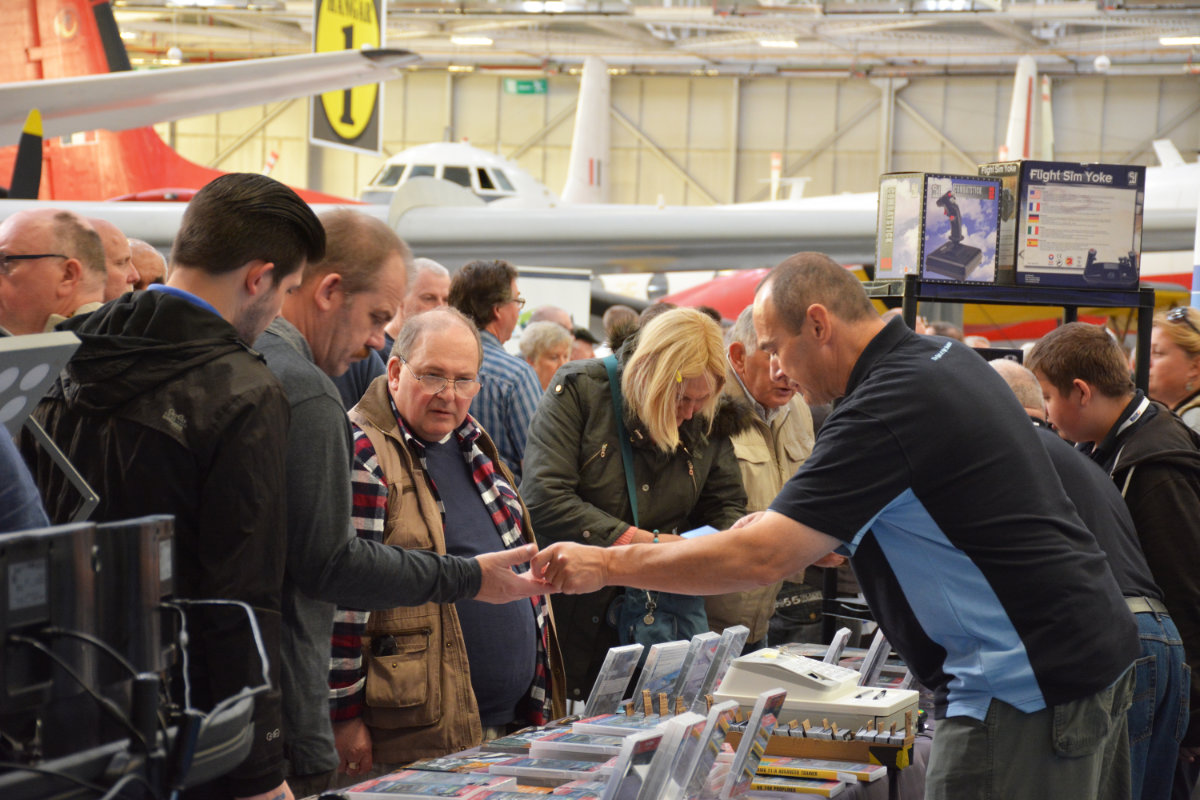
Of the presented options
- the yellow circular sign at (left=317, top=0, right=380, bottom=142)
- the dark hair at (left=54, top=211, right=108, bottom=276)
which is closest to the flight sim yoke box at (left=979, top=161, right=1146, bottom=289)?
the dark hair at (left=54, top=211, right=108, bottom=276)

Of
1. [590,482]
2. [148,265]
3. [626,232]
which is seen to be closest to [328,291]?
[590,482]

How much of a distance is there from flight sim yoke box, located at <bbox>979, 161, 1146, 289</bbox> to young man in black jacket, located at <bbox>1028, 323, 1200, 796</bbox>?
38 cm

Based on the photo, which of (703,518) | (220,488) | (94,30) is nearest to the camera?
(220,488)

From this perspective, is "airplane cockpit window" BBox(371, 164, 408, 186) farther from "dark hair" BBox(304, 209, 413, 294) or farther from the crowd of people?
"dark hair" BBox(304, 209, 413, 294)

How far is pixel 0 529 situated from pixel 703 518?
7.85 feet

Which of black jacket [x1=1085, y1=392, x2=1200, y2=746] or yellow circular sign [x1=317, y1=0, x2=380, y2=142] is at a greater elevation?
yellow circular sign [x1=317, y1=0, x2=380, y2=142]

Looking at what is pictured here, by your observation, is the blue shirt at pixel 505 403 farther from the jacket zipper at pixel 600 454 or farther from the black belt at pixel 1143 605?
the black belt at pixel 1143 605

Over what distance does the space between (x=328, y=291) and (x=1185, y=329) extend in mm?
3167

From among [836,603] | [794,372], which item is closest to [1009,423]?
[794,372]

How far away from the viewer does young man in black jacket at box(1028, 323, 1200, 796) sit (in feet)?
10.1

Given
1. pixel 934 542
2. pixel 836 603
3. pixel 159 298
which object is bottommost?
pixel 836 603

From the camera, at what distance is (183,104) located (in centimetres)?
743

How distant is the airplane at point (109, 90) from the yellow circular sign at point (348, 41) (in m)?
0.50

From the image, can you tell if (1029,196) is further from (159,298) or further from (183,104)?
(183,104)
